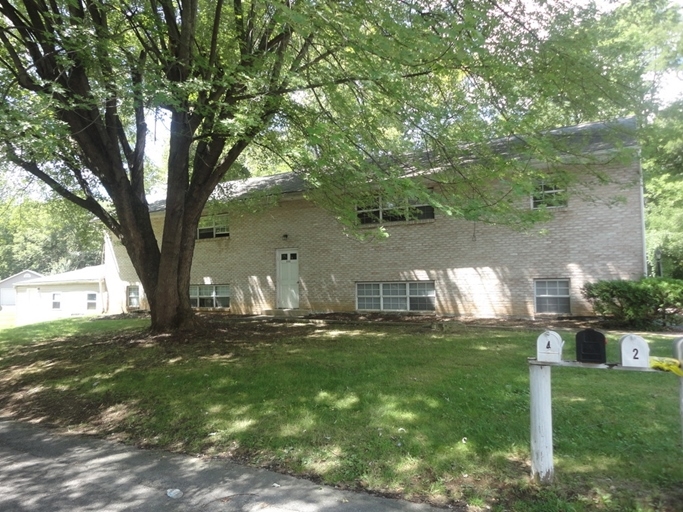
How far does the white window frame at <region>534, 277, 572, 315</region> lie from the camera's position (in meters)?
12.7

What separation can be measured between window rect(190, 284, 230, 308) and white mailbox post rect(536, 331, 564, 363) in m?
16.9

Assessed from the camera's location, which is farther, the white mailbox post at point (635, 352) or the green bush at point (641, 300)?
the green bush at point (641, 300)

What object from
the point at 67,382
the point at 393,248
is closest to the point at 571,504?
the point at 67,382

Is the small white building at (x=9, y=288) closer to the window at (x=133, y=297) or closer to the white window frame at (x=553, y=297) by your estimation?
the window at (x=133, y=297)

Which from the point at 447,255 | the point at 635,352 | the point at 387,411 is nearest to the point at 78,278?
the point at 447,255

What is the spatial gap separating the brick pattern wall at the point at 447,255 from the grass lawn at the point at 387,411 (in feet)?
11.5

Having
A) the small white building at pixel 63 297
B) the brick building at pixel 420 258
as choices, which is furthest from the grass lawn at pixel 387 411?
the small white building at pixel 63 297

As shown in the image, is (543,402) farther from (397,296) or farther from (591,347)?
(397,296)

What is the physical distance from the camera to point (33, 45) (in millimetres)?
8070

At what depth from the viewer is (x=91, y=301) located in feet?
89.8

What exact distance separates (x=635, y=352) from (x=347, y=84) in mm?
6435

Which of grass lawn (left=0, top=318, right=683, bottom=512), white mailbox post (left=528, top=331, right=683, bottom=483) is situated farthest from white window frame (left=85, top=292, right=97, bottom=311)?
white mailbox post (left=528, top=331, right=683, bottom=483)

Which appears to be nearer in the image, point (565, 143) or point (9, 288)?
point (565, 143)

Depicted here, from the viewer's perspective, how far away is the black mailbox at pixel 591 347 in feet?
10.4
